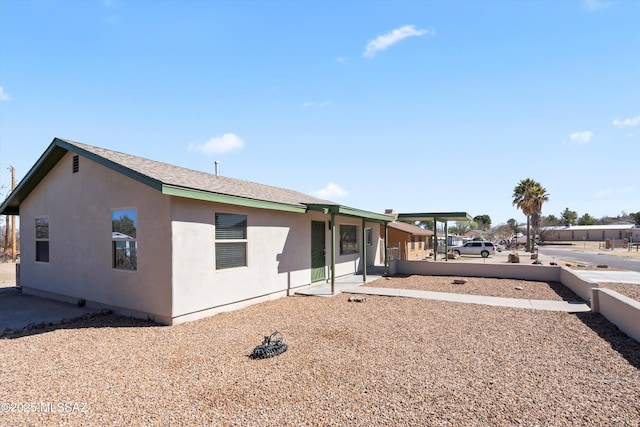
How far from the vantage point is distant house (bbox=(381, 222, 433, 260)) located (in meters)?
24.3

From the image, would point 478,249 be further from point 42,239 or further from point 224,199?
point 42,239

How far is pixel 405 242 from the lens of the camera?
26297 mm

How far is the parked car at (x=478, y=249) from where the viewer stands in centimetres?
3209

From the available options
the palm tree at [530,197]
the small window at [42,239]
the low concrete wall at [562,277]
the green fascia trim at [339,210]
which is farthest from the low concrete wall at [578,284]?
the palm tree at [530,197]

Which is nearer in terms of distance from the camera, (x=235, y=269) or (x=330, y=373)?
(x=330, y=373)

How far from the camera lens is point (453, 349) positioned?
564 centimetres

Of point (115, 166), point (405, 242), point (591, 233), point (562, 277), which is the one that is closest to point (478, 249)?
point (405, 242)

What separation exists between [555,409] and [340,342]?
3.21 meters

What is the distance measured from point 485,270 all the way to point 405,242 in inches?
432

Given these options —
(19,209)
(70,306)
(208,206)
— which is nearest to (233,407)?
(208,206)

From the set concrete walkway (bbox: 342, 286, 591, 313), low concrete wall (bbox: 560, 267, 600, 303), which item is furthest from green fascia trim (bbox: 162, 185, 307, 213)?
low concrete wall (bbox: 560, 267, 600, 303)

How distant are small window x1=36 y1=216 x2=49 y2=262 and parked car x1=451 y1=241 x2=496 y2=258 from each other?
3041cm

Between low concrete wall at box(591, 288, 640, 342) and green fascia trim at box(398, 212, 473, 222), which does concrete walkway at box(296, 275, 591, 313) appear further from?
green fascia trim at box(398, 212, 473, 222)

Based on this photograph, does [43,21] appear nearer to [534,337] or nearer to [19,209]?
[19,209]
